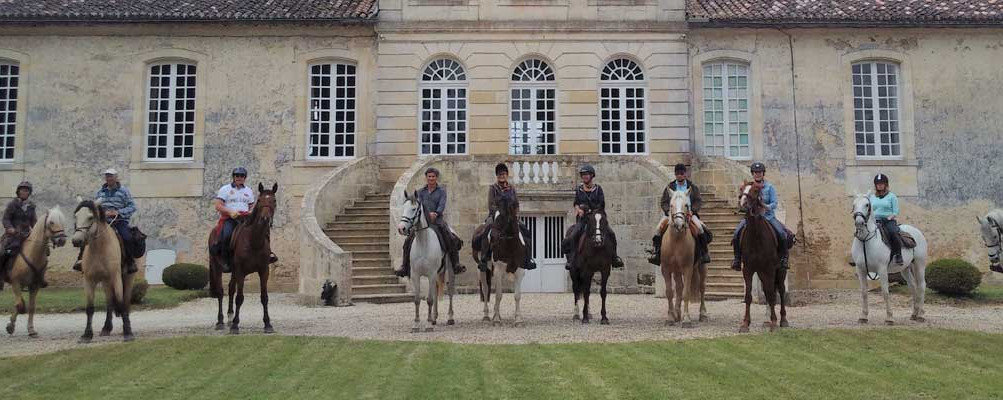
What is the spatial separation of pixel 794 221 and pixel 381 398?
15405 mm

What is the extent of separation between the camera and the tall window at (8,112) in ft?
61.7

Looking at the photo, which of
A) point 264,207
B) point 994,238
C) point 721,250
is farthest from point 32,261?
point 994,238

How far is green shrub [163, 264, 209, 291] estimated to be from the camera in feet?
53.4

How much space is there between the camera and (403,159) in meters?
18.5

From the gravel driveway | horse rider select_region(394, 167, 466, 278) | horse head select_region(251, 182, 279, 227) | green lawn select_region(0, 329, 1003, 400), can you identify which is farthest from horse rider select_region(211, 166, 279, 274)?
horse rider select_region(394, 167, 466, 278)

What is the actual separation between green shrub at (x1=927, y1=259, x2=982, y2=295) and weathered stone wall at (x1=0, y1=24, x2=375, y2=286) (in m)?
13.5

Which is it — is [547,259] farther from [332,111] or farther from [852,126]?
[852,126]

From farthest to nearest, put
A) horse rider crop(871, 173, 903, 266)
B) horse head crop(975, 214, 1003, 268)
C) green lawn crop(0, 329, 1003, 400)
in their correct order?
horse rider crop(871, 173, 903, 266) → horse head crop(975, 214, 1003, 268) → green lawn crop(0, 329, 1003, 400)

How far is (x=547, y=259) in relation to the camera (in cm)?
1647

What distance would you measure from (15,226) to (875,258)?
12.4 meters

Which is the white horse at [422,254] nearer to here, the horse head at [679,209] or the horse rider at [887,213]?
the horse head at [679,209]

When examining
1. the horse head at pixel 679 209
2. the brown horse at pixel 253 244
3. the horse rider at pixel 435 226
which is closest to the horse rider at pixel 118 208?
the brown horse at pixel 253 244

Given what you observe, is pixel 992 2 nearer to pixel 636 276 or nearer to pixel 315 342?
pixel 636 276

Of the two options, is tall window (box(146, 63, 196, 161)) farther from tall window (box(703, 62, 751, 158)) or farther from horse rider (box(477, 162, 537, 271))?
tall window (box(703, 62, 751, 158))
